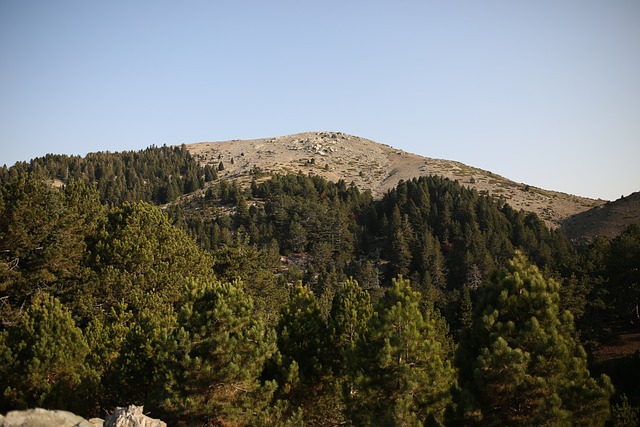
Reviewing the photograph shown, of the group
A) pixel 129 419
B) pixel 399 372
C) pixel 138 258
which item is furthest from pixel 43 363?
pixel 399 372

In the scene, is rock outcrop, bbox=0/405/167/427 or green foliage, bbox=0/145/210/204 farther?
green foliage, bbox=0/145/210/204

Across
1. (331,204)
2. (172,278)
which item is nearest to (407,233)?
(331,204)

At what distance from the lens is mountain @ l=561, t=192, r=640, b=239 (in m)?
87.4

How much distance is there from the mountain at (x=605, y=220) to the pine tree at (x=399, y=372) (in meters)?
87.8

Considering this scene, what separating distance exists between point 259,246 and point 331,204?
2255cm

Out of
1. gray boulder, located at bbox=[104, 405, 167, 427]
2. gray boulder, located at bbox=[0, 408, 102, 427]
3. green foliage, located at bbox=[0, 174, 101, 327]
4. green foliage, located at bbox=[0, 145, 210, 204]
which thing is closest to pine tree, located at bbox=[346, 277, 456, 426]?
gray boulder, located at bbox=[104, 405, 167, 427]

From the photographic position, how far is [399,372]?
14.2 meters

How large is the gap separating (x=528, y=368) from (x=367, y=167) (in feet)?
504

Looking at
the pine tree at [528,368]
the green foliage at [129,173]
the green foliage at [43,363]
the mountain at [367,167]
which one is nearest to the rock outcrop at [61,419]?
the green foliage at [43,363]

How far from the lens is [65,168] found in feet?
460

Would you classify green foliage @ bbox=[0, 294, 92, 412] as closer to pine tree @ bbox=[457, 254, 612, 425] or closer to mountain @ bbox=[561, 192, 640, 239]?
pine tree @ bbox=[457, 254, 612, 425]

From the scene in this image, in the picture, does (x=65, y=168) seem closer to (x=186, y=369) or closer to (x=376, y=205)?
(x=376, y=205)

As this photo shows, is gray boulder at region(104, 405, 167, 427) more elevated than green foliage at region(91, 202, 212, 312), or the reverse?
green foliage at region(91, 202, 212, 312)

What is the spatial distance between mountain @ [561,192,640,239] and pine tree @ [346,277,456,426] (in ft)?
288
